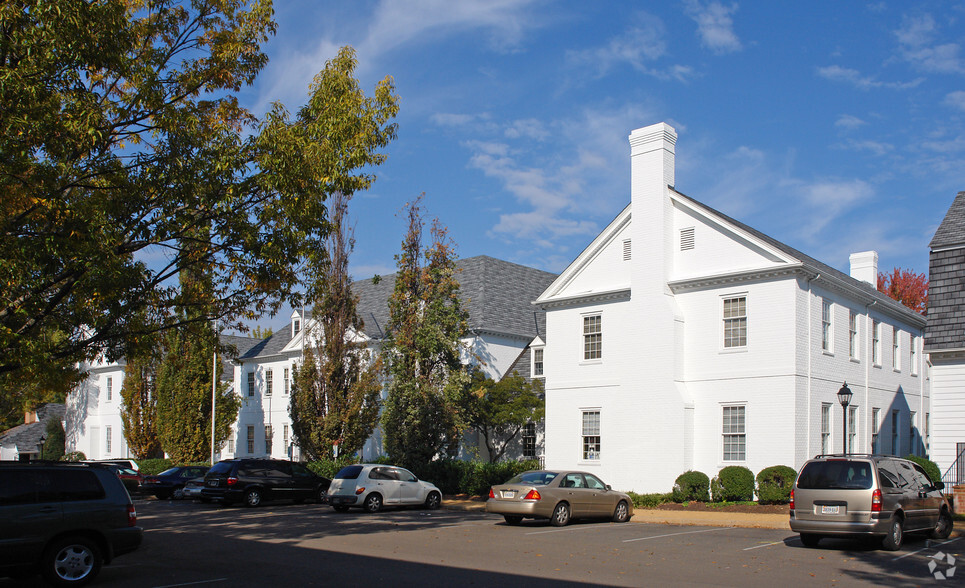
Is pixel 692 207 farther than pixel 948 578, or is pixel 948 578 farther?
pixel 692 207

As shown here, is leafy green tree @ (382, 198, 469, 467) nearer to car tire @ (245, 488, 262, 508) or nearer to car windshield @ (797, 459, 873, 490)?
car tire @ (245, 488, 262, 508)

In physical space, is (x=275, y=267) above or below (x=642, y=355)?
above

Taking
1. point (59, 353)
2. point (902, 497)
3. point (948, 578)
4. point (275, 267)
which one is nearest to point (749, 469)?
point (902, 497)

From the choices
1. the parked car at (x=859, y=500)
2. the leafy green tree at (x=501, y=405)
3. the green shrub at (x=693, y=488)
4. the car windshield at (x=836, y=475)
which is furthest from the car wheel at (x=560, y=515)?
the leafy green tree at (x=501, y=405)

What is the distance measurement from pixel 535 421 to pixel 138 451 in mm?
28521

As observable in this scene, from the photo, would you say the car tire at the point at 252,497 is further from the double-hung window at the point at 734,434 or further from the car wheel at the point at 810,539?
the car wheel at the point at 810,539

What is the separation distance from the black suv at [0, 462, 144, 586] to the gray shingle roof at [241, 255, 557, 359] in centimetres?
2520

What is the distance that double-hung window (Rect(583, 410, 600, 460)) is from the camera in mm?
30719

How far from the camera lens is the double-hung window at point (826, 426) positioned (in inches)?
1080

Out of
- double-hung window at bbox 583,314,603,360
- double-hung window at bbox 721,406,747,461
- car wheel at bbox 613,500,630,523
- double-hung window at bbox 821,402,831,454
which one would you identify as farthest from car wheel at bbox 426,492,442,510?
double-hung window at bbox 821,402,831,454

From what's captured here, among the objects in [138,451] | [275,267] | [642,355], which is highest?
[275,267]

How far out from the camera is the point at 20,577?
11609mm

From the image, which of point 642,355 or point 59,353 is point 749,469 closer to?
point 642,355

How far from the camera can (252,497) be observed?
28219 mm
